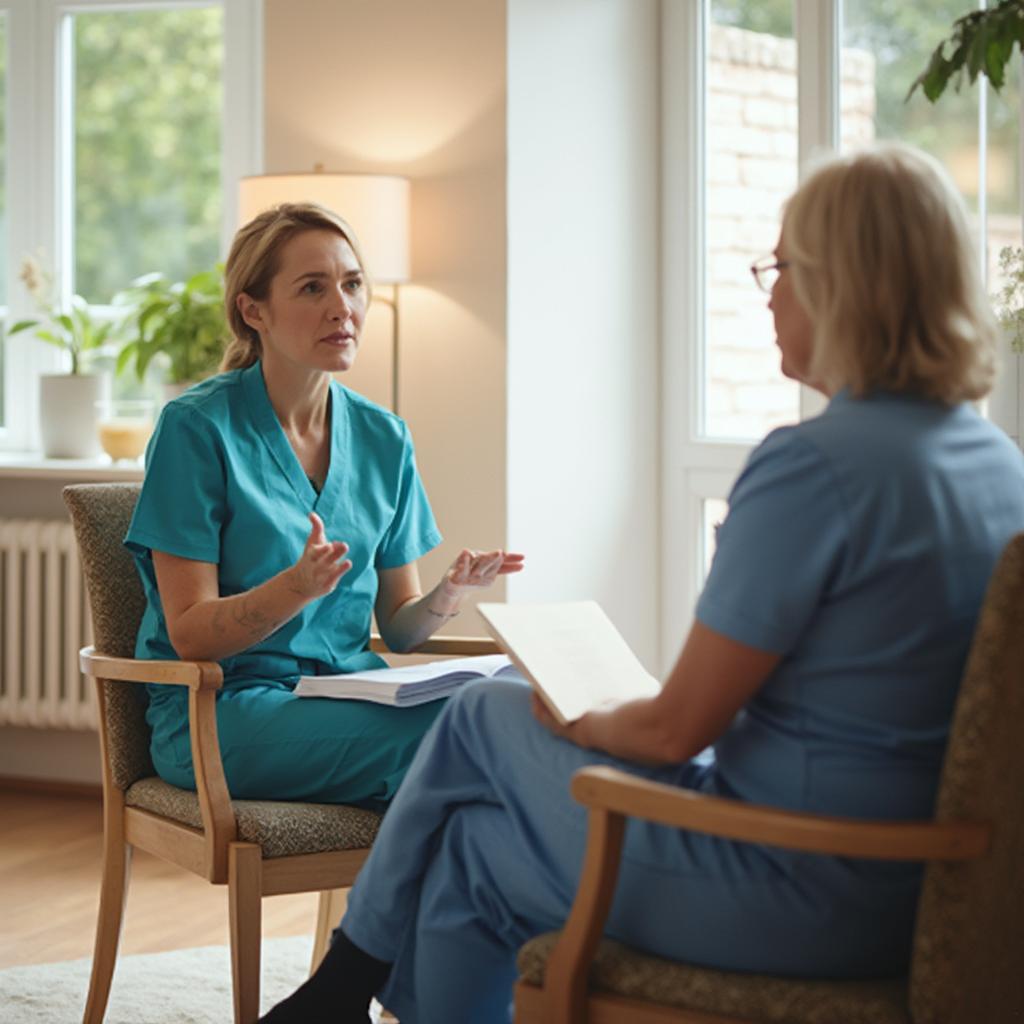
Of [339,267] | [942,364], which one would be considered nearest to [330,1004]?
[942,364]

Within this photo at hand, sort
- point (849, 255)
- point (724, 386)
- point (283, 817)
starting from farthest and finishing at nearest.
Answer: point (724, 386)
point (283, 817)
point (849, 255)

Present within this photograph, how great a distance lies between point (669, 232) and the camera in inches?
161

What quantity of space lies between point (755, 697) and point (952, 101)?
205 cm

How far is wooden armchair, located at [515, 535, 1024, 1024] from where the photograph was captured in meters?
1.51

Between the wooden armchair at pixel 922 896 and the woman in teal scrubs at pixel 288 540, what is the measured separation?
0.73m

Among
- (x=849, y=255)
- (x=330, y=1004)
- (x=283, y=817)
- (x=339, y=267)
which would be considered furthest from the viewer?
(x=339, y=267)

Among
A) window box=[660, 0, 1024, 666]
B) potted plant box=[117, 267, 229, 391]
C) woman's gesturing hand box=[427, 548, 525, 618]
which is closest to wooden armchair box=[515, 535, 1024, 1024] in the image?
woman's gesturing hand box=[427, 548, 525, 618]

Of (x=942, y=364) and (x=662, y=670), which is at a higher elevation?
(x=942, y=364)

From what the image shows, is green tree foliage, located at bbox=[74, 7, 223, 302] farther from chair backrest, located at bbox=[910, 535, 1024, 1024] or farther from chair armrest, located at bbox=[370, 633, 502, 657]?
chair backrest, located at bbox=[910, 535, 1024, 1024]

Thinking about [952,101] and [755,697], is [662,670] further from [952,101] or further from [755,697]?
[755,697]

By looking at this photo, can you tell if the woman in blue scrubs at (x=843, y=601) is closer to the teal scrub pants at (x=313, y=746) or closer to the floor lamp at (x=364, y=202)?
the teal scrub pants at (x=313, y=746)

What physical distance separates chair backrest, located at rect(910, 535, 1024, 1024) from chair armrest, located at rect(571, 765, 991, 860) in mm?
27

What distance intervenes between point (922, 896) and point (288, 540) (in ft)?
4.12

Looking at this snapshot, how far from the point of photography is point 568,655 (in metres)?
1.97
